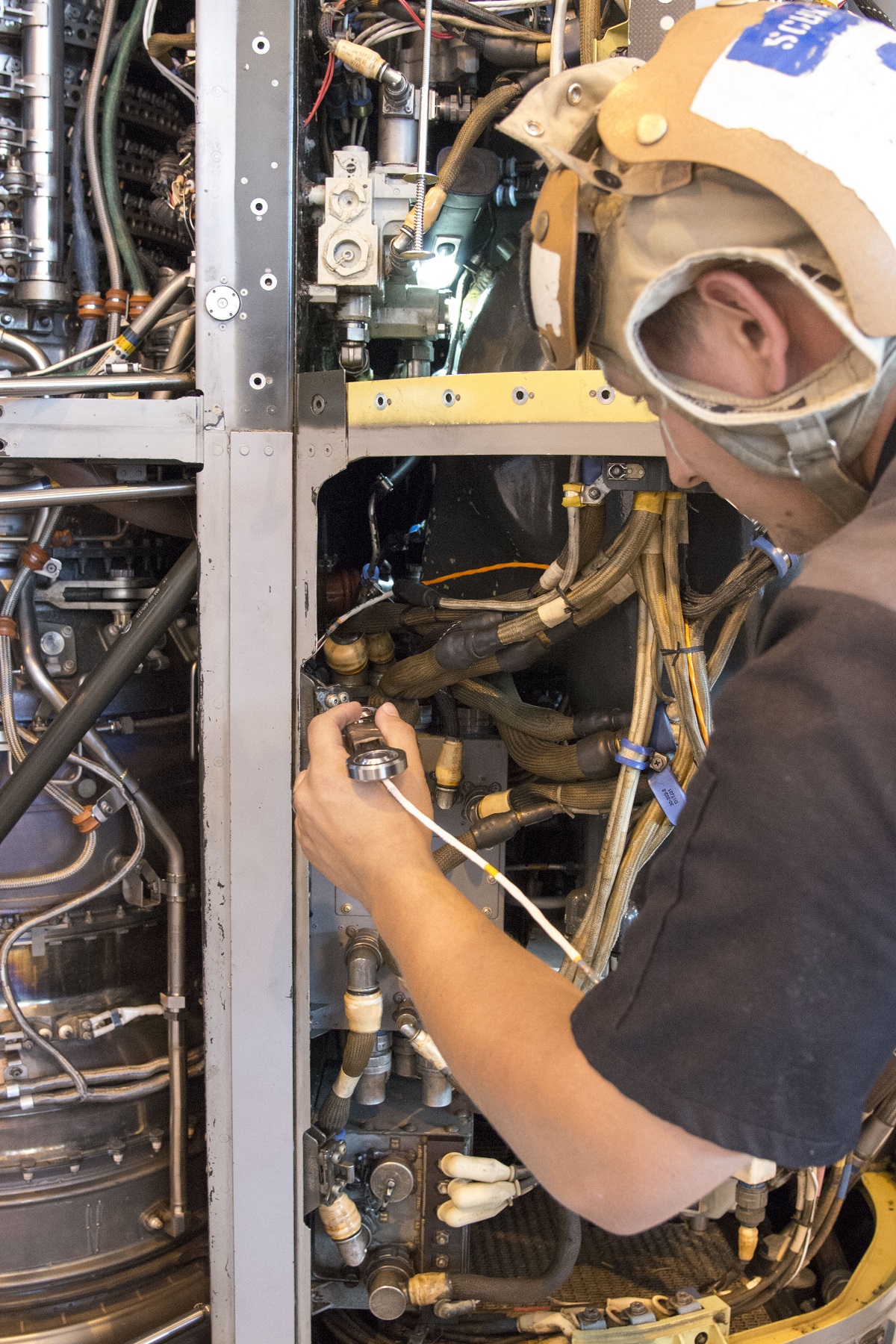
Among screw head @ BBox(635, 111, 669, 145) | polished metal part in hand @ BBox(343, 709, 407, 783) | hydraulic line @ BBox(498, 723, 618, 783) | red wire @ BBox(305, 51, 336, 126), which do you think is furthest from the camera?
hydraulic line @ BBox(498, 723, 618, 783)

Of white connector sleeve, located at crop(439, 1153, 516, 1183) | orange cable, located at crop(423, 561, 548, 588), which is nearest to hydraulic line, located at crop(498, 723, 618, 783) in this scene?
orange cable, located at crop(423, 561, 548, 588)

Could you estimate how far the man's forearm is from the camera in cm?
53

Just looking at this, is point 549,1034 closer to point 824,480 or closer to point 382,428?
point 824,480

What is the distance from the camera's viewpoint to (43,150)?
137 centimetres

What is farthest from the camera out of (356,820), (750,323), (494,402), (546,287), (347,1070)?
(347,1070)

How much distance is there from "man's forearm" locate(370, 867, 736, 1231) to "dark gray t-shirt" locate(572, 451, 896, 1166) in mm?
23

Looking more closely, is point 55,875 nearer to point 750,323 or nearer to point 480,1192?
point 480,1192

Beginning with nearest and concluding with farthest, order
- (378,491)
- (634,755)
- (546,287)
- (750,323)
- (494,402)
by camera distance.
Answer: (750,323)
(546,287)
(494,402)
(634,755)
(378,491)

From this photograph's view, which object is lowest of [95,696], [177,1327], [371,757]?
[177,1327]

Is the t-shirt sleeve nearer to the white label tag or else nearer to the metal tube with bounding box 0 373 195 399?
the white label tag

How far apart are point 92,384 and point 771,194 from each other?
3.13ft

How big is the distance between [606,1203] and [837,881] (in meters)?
0.23

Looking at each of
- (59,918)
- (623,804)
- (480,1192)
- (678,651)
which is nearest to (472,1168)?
(480,1192)

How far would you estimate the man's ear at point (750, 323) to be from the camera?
579mm
